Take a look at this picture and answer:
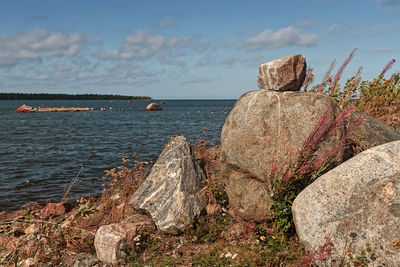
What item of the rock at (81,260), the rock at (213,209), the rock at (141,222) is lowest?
the rock at (81,260)

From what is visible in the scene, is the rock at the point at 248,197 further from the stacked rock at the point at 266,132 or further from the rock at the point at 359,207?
the rock at the point at 359,207

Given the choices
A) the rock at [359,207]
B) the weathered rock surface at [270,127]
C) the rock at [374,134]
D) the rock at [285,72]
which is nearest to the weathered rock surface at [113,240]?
the weathered rock surface at [270,127]

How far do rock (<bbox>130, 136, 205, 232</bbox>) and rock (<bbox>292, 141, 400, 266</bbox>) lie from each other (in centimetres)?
261

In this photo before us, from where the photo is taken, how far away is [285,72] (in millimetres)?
6824

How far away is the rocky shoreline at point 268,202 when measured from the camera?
489 centimetres

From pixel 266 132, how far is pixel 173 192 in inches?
105

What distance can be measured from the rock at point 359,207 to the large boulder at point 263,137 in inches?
36.9

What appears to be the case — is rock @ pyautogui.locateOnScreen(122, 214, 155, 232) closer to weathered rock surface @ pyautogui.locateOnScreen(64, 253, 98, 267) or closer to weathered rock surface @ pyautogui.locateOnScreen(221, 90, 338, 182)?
weathered rock surface @ pyautogui.locateOnScreen(64, 253, 98, 267)

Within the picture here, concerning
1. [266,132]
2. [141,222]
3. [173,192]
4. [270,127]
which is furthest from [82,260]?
[270,127]

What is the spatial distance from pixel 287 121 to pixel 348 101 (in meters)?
4.31

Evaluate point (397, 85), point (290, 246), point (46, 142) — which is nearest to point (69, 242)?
point (290, 246)

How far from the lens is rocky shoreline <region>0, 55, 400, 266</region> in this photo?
4887 mm

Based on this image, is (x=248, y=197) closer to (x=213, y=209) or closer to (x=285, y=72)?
(x=213, y=209)

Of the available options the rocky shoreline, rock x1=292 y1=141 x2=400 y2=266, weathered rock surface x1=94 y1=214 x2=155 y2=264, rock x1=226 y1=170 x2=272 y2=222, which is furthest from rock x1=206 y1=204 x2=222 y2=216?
rock x1=292 y1=141 x2=400 y2=266
